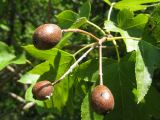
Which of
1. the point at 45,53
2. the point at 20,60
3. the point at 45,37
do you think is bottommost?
the point at 20,60

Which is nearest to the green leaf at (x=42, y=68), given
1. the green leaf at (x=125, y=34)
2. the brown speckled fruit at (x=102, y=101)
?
the green leaf at (x=125, y=34)

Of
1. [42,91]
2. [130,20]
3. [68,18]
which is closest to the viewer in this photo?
[42,91]

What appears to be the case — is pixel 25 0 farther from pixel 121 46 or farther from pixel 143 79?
pixel 143 79

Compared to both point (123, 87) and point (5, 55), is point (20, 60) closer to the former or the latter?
point (5, 55)

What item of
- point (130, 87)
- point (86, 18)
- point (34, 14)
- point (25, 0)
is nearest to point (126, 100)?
point (130, 87)

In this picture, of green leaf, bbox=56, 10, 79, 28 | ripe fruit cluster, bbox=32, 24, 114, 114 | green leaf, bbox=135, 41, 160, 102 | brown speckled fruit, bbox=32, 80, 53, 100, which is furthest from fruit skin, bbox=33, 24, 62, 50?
green leaf, bbox=56, 10, 79, 28

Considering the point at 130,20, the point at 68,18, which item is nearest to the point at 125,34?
the point at 130,20

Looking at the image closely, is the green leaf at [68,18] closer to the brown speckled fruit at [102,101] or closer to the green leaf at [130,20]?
the green leaf at [130,20]

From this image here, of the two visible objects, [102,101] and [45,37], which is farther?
[45,37]
